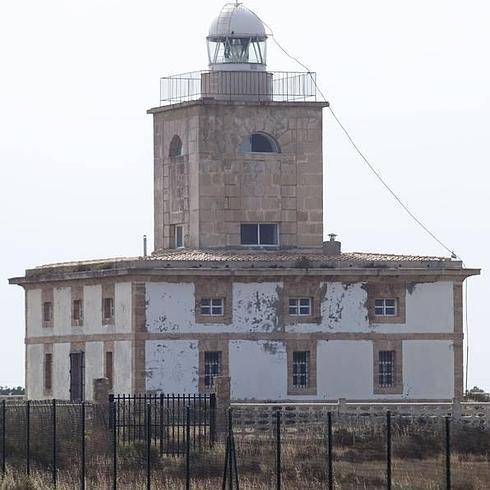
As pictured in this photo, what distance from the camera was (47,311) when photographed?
6544 cm

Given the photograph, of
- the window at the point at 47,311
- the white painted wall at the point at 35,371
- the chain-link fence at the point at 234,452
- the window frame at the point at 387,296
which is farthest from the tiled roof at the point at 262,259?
the chain-link fence at the point at 234,452

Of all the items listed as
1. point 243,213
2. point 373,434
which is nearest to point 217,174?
point 243,213

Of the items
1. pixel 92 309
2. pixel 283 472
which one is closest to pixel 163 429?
pixel 283 472

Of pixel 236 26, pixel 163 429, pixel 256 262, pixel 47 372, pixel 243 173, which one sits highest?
pixel 236 26

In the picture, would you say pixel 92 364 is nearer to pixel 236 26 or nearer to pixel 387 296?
pixel 387 296

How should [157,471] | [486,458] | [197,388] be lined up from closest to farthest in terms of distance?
[157,471] < [486,458] < [197,388]

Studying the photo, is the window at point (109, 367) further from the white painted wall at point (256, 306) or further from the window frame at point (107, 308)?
the white painted wall at point (256, 306)

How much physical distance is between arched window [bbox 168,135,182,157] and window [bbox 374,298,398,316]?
8446 mm

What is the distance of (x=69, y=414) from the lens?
43906 mm

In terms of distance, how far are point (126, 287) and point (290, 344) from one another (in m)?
4.95

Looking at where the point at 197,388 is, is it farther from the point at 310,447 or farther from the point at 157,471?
the point at 157,471

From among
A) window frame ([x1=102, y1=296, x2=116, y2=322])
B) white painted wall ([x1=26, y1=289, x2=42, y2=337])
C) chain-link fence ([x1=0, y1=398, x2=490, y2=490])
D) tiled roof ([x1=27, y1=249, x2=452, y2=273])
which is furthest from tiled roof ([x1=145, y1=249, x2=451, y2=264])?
chain-link fence ([x1=0, y1=398, x2=490, y2=490])

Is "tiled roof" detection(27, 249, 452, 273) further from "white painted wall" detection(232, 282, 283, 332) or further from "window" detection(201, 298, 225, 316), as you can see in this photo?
"window" detection(201, 298, 225, 316)

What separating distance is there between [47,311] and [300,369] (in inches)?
369
